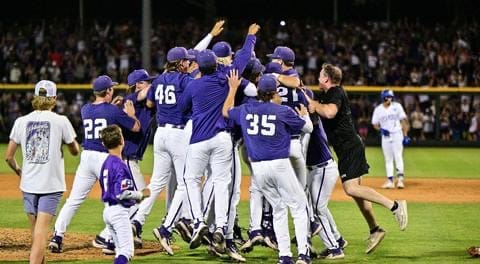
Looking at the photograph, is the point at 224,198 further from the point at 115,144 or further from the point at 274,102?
the point at 115,144

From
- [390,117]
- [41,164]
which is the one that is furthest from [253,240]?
[390,117]

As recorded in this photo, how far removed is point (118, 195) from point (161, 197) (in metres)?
8.68

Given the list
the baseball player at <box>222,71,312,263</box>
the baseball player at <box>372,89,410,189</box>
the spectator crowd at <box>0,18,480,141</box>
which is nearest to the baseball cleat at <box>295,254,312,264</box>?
the baseball player at <box>222,71,312,263</box>

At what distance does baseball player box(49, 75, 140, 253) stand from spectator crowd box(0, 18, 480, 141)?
59.4 feet

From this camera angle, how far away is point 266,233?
11.5 metres

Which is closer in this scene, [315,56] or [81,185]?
[81,185]

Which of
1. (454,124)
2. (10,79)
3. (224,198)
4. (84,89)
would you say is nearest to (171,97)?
(224,198)

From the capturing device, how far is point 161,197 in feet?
56.8

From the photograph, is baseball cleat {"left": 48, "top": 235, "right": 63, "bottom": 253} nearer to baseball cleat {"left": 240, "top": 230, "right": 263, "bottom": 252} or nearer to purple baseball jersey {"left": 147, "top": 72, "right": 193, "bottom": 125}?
purple baseball jersey {"left": 147, "top": 72, "right": 193, "bottom": 125}

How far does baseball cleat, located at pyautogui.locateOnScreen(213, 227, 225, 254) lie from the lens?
10414 mm

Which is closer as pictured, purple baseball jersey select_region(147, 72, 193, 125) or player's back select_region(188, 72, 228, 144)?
player's back select_region(188, 72, 228, 144)

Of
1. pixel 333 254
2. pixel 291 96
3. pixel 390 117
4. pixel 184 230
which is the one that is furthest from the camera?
pixel 390 117

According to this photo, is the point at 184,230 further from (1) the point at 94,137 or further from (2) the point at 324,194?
(2) the point at 324,194

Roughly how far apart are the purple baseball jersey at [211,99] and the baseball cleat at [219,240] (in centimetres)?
104
